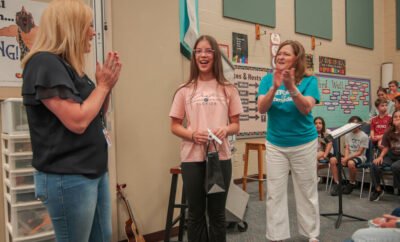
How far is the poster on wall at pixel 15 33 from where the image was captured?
185 centimetres

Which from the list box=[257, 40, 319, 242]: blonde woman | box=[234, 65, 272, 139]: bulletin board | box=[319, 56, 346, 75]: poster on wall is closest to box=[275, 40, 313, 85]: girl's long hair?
box=[257, 40, 319, 242]: blonde woman

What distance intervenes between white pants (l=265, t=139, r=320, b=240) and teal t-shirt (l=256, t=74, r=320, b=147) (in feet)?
0.18

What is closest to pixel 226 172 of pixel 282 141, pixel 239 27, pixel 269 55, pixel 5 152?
pixel 282 141

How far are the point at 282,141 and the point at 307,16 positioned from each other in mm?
4297

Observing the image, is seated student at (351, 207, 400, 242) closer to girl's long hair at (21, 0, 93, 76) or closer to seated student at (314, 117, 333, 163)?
girl's long hair at (21, 0, 93, 76)

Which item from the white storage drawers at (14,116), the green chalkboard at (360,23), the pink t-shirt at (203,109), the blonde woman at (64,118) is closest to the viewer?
the blonde woman at (64,118)

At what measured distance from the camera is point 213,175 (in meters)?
1.44

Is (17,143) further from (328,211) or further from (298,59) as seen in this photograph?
(328,211)

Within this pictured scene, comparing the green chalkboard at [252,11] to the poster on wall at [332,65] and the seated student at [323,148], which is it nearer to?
the poster on wall at [332,65]

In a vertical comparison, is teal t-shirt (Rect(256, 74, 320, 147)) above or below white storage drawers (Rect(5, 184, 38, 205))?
above

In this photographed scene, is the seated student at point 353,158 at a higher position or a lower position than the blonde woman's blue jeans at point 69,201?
lower

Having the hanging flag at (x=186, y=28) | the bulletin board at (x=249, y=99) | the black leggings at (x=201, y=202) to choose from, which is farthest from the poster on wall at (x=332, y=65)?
the black leggings at (x=201, y=202)

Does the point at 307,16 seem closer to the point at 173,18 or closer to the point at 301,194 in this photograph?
the point at 173,18

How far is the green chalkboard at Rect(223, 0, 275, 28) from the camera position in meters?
4.29
